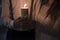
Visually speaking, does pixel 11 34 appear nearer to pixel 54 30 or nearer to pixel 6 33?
pixel 6 33

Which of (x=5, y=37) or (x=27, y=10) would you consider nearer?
(x=27, y=10)

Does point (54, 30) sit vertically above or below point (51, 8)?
below

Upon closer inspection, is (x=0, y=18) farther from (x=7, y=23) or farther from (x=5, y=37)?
(x=5, y=37)

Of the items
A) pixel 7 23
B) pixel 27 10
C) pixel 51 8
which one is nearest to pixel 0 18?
pixel 7 23

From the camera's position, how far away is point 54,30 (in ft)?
4.07

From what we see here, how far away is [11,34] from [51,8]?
54 centimetres

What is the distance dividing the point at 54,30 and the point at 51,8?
0.21 meters

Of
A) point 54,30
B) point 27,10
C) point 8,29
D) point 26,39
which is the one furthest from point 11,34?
point 54,30

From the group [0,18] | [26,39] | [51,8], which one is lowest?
[26,39]

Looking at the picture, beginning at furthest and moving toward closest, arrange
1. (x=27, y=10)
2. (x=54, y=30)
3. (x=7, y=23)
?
(x=7, y=23)
(x=27, y=10)
(x=54, y=30)

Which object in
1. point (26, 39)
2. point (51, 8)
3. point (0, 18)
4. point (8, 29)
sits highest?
point (51, 8)

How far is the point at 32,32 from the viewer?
5.01 ft

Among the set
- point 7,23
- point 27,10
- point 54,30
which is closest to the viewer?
point 54,30

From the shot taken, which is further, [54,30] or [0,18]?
[0,18]
